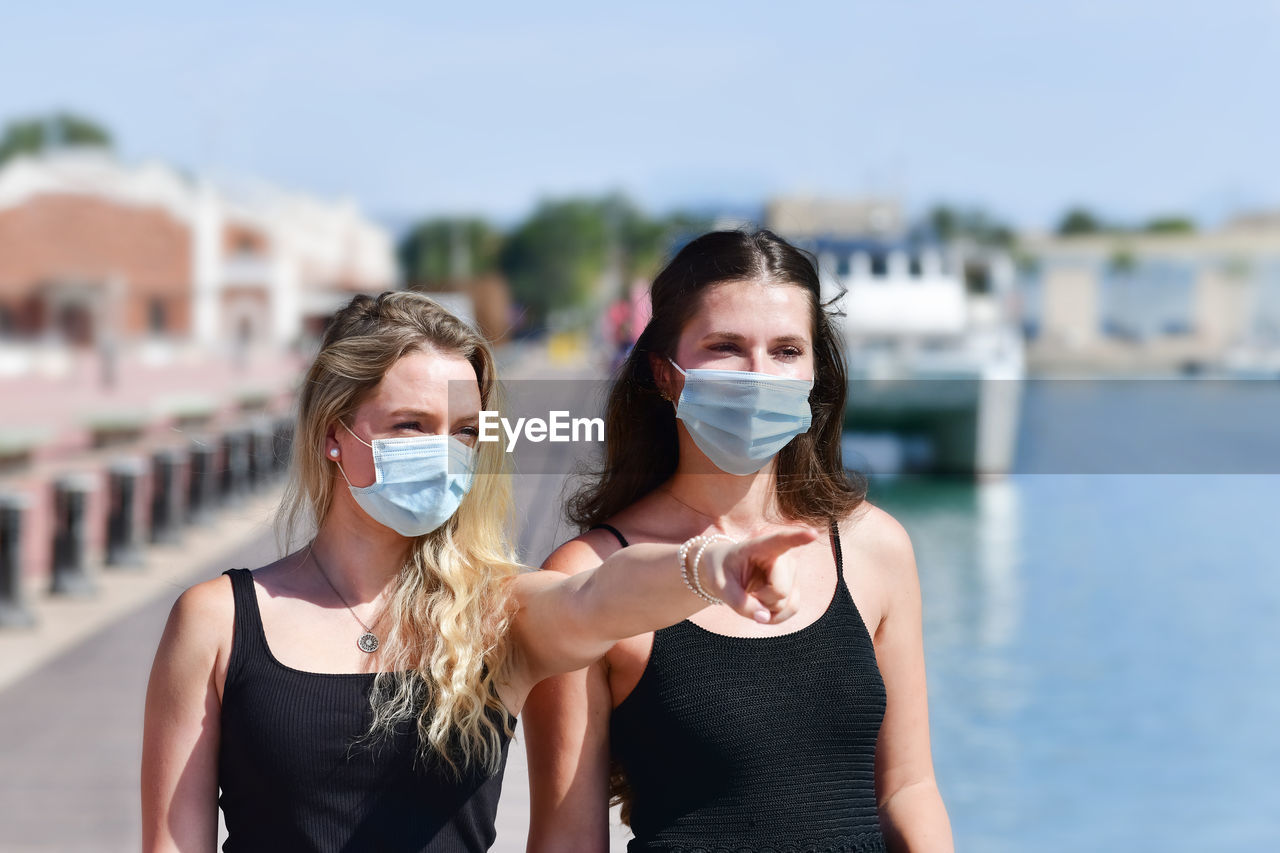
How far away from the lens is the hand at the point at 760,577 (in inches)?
72.4

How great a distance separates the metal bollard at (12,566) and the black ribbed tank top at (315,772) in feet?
25.0

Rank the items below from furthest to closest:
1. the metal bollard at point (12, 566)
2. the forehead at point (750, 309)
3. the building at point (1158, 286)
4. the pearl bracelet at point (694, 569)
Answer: the building at point (1158, 286) < the metal bollard at point (12, 566) < the forehead at point (750, 309) < the pearl bracelet at point (694, 569)

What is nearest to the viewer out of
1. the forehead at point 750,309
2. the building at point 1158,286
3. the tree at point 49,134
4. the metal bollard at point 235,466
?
the forehead at point 750,309

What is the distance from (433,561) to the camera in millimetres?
2391

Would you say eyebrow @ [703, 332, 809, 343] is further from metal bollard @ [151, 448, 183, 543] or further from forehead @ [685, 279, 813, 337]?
metal bollard @ [151, 448, 183, 543]

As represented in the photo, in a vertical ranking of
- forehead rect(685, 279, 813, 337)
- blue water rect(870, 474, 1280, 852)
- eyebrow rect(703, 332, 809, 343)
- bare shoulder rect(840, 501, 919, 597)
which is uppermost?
forehead rect(685, 279, 813, 337)

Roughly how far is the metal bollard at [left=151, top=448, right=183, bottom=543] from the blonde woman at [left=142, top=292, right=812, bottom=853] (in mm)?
11225

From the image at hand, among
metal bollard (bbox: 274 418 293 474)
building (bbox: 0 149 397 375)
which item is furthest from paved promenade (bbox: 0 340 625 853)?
building (bbox: 0 149 397 375)

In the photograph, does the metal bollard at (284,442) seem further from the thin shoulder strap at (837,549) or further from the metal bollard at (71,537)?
the metal bollard at (71,537)

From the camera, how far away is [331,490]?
243 centimetres

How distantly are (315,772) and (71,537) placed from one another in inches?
357

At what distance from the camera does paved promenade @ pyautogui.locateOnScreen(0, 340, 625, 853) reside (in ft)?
16.2

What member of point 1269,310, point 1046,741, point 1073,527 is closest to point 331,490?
point 1046,741

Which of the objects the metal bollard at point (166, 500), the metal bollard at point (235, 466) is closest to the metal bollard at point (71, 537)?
the metal bollard at point (166, 500)
